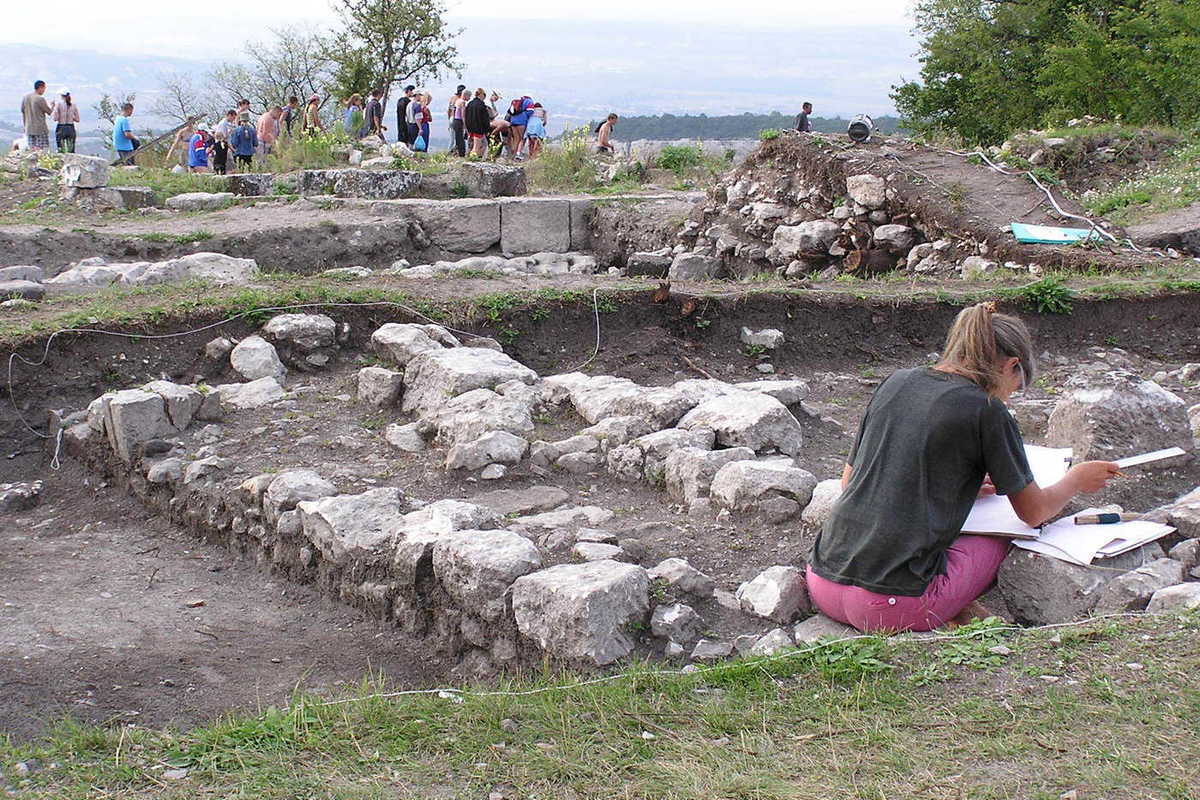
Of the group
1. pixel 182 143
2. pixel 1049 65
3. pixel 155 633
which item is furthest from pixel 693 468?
pixel 1049 65

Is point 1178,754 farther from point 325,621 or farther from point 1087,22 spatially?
point 1087,22

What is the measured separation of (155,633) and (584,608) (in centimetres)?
197

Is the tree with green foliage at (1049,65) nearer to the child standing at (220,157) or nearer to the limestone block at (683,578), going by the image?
the child standing at (220,157)

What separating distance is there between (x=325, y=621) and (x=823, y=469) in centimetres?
276

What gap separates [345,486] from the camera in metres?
5.67

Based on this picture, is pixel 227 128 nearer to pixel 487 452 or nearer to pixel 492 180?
pixel 492 180

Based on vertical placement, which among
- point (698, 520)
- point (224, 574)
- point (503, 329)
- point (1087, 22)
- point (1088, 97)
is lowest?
point (224, 574)

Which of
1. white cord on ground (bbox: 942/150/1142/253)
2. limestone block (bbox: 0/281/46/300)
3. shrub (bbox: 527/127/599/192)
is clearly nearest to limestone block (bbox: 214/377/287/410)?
limestone block (bbox: 0/281/46/300)

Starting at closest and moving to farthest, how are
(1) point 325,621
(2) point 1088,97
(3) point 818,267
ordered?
(1) point 325,621 → (3) point 818,267 → (2) point 1088,97

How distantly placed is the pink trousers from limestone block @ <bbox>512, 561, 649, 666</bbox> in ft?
2.28

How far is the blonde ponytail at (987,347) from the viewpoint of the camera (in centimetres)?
376

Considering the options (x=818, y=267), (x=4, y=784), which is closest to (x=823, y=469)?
(x=4, y=784)

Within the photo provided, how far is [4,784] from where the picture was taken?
3016 millimetres

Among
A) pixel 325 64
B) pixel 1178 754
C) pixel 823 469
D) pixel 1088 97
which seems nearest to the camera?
pixel 1178 754
